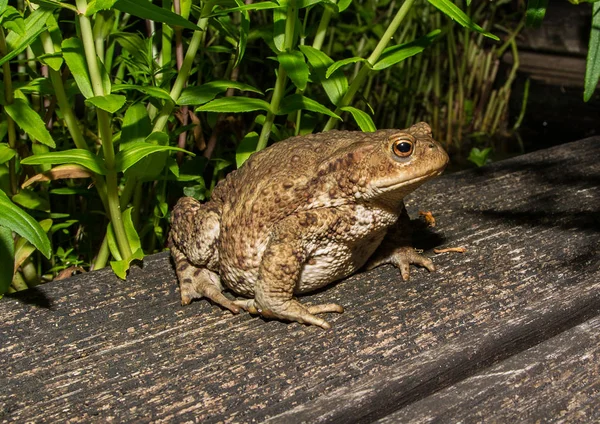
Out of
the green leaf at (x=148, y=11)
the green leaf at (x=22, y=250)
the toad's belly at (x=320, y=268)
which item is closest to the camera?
the green leaf at (x=148, y=11)

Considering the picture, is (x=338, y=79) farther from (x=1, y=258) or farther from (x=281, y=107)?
(x=1, y=258)

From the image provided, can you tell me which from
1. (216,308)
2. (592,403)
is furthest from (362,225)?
(592,403)

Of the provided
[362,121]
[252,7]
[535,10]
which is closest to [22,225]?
[252,7]

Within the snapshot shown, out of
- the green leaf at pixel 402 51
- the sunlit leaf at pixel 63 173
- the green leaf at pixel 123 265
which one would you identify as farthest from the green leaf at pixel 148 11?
the green leaf at pixel 123 265

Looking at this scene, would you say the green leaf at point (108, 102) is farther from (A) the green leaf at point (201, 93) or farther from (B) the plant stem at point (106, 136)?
(A) the green leaf at point (201, 93)

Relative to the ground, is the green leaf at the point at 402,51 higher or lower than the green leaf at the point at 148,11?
lower

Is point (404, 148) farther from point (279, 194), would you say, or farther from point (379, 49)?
point (379, 49)

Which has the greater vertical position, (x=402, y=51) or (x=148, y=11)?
(x=148, y=11)
